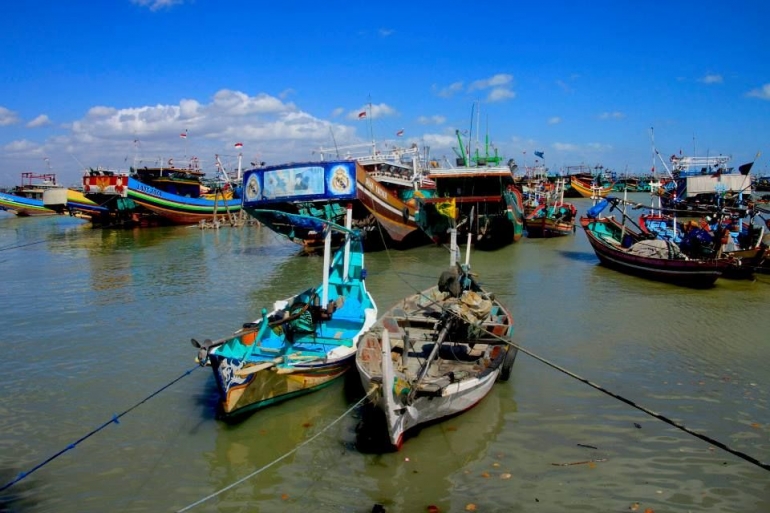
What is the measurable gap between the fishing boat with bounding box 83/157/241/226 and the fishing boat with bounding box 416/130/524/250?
58.5 ft

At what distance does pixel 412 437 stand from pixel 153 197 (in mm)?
35417

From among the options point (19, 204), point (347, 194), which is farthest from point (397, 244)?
point (19, 204)

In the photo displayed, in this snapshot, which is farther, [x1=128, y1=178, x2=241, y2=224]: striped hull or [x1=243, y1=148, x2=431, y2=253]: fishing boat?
[x1=128, y1=178, x2=241, y2=224]: striped hull

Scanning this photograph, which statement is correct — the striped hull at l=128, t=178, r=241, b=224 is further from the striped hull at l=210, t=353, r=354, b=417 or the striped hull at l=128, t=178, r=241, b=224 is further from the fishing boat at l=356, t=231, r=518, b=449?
the striped hull at l=210, t=353, r=354, b=417

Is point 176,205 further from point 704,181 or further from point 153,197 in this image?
point 704,181

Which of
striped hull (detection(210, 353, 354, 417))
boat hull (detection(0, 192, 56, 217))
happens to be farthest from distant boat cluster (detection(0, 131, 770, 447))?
boat hull (detection(0, 192, 56, 217))

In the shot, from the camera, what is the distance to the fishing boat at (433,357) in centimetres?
646

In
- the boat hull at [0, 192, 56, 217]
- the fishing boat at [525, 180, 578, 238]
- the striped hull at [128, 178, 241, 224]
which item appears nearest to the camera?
A: the fishing boat at [525, 180, 578, 238]

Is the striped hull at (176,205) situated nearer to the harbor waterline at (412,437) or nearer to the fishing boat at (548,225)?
the fishing boat at (548,225)

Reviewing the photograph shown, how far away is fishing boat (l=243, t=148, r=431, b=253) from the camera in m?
18.9

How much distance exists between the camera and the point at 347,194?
1928 cm

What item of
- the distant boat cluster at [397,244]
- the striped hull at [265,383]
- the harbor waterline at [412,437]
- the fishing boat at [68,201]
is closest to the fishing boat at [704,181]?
the distant boat cluster at [397,244]

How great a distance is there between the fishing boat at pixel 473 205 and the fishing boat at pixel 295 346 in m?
12.2

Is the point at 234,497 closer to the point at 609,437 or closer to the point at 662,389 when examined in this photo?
the point at 609,437
